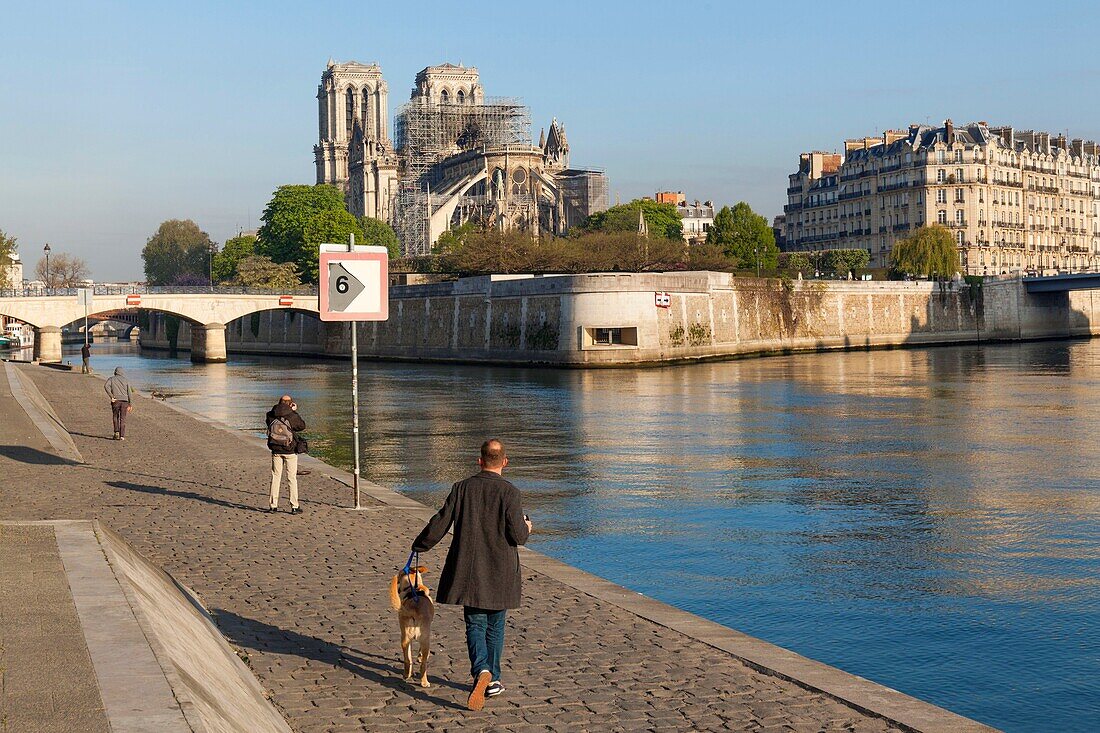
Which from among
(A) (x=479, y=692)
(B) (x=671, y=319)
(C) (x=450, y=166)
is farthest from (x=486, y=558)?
(C) (x=450, y=166)

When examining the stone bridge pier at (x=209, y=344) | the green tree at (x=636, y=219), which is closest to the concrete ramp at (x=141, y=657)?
the stone bridge pier at (x=209, y=344)

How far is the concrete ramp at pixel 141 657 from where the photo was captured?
263 inches

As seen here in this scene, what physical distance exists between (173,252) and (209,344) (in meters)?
102

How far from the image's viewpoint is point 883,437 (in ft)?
109

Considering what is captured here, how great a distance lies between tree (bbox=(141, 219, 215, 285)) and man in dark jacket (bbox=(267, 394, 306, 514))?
17659 centimetres

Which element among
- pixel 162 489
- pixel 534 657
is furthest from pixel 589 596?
pixel 162 489

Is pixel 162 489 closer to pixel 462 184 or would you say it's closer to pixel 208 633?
pixel 208 633

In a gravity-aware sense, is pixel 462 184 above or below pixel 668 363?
above

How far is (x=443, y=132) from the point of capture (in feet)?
619

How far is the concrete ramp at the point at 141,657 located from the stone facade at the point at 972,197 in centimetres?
12171

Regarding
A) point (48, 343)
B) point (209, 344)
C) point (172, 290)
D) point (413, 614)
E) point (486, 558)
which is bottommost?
point (413, 614)

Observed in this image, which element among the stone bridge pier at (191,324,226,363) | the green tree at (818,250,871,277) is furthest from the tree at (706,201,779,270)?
the stone bridge pier at (191,324,226,363)

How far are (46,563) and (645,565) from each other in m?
7.95

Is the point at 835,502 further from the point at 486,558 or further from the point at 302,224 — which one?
the point at 302,224
